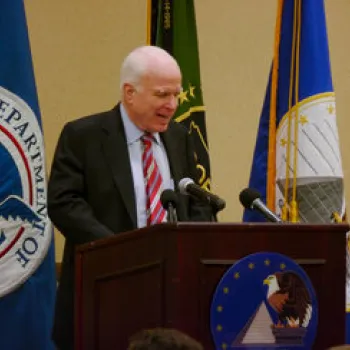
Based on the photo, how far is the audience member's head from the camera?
195 cm

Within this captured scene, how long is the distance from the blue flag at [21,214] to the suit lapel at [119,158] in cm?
78

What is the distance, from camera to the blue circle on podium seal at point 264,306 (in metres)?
2.73

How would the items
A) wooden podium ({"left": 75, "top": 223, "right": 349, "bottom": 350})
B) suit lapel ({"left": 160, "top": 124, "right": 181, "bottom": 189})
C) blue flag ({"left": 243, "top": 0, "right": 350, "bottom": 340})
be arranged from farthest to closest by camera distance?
blue flag ({"left": 243, "top": 0, "right": 350, "bottom": 340}) < suit lapel ({"left": 160, "top": 124, "right": 181, "bottom": 189}) < wooden podium ({"left": 75, "top": 223, "right": 349, "bottom": 350})

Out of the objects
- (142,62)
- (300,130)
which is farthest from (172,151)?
(300,130)

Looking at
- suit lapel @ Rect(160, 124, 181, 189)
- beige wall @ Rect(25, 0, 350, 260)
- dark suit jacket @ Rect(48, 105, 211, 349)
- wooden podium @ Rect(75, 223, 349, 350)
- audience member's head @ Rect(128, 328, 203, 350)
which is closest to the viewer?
audience member's head @ Rect(128, 328, 203, 350)

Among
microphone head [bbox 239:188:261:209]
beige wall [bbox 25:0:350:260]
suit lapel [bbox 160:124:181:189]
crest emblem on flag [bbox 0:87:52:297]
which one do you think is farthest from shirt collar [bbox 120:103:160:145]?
beige wall [bbox 25:0:350:260]

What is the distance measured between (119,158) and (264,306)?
3.08 feet

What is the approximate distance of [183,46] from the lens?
4.86 metres

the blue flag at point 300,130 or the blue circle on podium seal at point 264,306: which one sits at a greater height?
the blue flag at point 300,130

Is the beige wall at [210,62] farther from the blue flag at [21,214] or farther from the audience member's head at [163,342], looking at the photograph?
the audience member's head at [163,342]

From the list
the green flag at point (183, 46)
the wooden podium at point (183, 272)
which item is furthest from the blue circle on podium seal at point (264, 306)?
the green flag at point (183, 46)

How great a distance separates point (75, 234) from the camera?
3.31 meters

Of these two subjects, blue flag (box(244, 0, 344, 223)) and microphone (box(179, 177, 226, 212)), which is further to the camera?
blue flag (box(244, 0, 344, 223))

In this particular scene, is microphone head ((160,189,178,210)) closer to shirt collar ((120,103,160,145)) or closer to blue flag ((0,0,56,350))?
shirt collar ((120,103,160,145))
